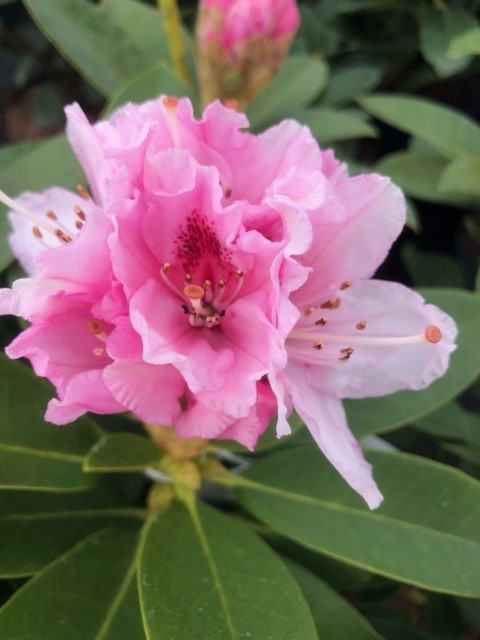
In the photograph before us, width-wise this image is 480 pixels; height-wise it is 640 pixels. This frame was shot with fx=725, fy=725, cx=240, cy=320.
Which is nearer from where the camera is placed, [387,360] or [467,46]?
[387,360]

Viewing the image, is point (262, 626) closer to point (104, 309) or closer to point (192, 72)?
point (104, 309)

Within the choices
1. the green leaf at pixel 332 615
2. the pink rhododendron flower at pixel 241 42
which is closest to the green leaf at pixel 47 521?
the green leaf at pixel 332 615

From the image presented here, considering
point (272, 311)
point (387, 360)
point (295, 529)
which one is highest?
point (272, 311)

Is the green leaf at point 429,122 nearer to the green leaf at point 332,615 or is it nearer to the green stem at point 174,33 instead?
the green stem at point 174,33

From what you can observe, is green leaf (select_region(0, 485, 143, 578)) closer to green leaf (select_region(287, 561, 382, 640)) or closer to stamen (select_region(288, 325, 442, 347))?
green leaf (select_region(287, 561, 382, 640))

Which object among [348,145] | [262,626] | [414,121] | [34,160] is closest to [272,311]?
[262,626]
